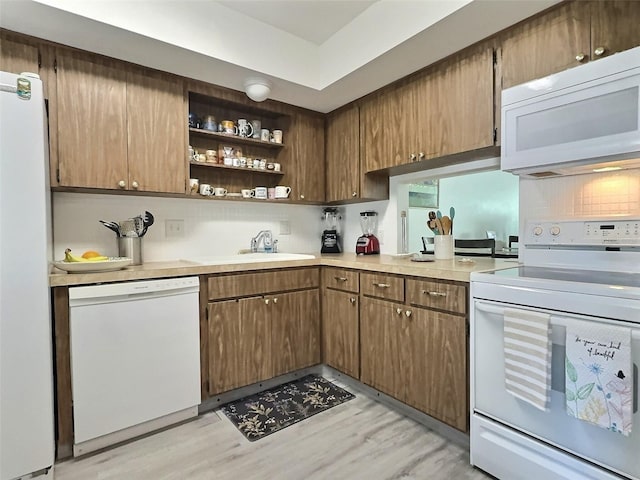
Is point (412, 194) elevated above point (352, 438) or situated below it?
above

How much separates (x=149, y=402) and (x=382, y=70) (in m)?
2.38

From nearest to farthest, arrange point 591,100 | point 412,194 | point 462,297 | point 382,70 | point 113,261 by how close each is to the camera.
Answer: point 591,100
point 462,297
point 113,261
point 382,70
point 412,194

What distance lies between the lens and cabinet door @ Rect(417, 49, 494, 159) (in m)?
1.84

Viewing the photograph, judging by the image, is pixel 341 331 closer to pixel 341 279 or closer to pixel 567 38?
pixel 341 279

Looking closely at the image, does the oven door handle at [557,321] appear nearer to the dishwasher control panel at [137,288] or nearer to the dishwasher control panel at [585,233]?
the dishwasher control panel at [585,233]

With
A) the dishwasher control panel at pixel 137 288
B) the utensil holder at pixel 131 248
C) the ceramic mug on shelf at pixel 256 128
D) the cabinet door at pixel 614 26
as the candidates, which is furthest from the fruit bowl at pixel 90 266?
the cabinet door at pixel 614 26

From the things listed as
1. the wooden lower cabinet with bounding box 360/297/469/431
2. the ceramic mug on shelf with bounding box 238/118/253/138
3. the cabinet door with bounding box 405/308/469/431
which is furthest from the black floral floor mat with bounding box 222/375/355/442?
the ceramic mug on shelf with bounding box 238/118/253/138

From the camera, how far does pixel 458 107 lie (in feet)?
6.45

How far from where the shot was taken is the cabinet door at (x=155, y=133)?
2.06m

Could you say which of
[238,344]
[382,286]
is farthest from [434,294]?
[238,344]

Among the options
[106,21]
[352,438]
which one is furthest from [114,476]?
[106,21]

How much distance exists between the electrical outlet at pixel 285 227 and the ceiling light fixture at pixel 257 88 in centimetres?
107

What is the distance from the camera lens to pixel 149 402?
5.96 ft

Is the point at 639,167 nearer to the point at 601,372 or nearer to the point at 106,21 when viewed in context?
the point at 601,372
